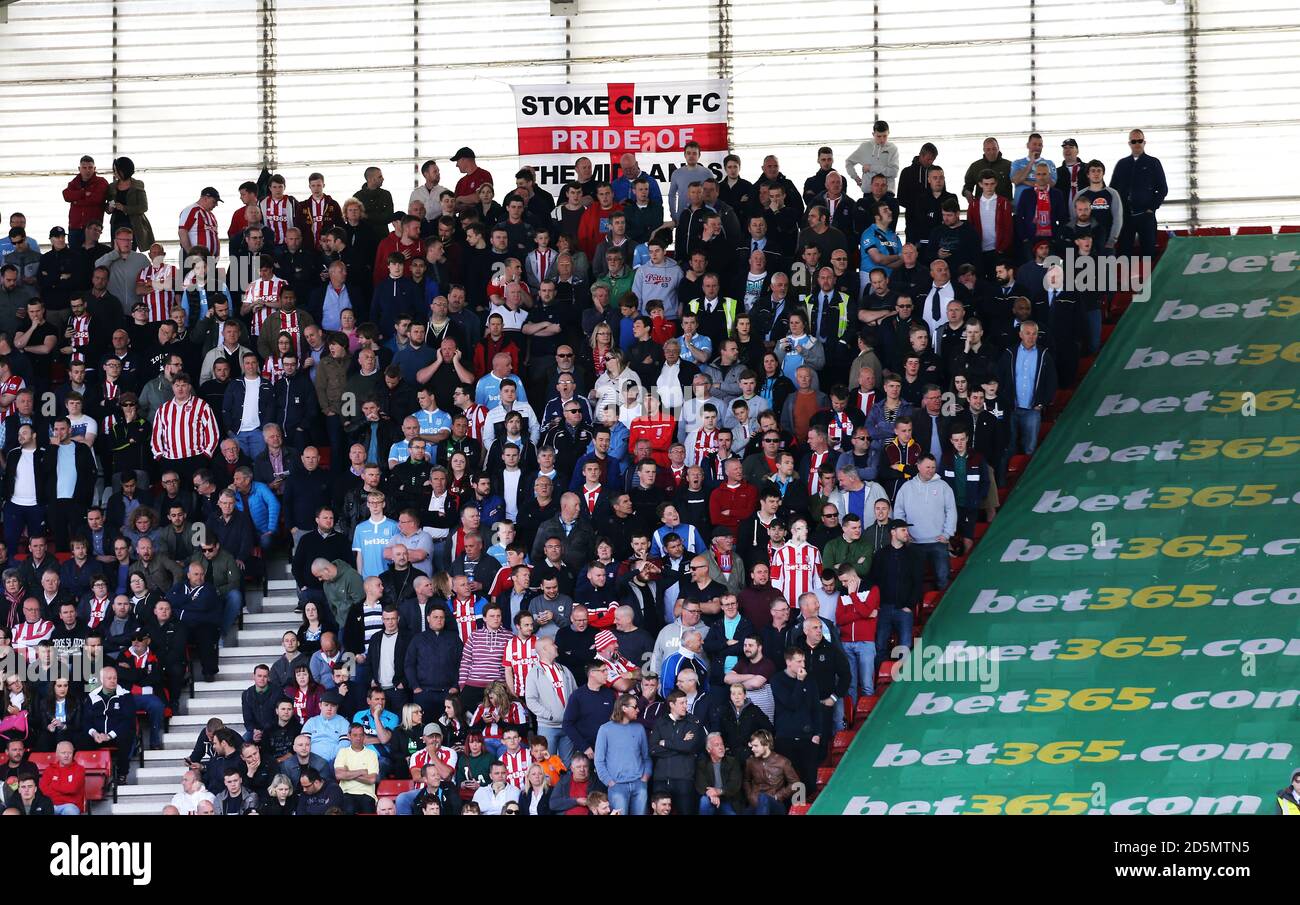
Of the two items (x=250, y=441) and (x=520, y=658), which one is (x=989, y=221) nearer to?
(x=520, y=658)

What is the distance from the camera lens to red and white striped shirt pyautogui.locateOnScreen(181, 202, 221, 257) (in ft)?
67.5

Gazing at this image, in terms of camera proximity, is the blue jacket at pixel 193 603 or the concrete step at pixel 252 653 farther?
the concrete step at pixel 252 653

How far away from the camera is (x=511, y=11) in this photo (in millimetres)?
24906

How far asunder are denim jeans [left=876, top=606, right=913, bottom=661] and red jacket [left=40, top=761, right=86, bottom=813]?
20.5ft

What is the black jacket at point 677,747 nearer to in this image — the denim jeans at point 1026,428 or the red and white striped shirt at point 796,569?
the red and white striped shirt at point 796,569

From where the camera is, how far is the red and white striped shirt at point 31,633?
16.0 meters

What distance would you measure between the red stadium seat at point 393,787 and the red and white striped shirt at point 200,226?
806cm

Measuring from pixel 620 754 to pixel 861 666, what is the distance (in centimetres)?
216

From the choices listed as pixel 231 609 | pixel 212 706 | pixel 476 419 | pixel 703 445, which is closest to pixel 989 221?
pixel 703 445

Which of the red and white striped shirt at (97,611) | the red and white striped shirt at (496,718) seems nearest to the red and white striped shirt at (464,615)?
the red and white striped shirt at (496,718)
